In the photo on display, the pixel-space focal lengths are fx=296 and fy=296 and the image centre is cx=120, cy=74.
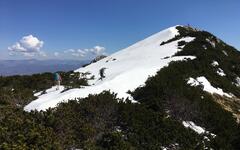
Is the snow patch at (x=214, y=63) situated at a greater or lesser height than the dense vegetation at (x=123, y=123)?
greater

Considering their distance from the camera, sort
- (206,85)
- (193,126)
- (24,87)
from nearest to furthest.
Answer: (193,126), (206,85), (24,87)

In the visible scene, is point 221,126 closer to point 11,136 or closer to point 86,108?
point 86,108

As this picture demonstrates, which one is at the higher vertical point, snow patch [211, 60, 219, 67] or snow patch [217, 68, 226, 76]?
snow patch [211, 60, 219, 67]

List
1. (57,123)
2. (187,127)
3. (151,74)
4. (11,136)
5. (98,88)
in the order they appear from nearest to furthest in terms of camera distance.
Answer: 1. (11,136)
2. (57,123)
3. (187,127)
4. (98,88)
5. (151,74)

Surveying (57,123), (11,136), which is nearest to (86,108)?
(57,123)

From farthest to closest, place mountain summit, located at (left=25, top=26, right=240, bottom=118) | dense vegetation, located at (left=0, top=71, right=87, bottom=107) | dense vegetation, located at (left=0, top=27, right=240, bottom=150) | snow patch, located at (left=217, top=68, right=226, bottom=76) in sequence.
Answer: snow patch, located at (left=217, top=68, right=226, bottom=76), dense vegetation, located at (left=0, top=71, right=87, bottom=107), mountain summit, located at (left=25, top=26, right=240, bottom=118), dense vegetation, located at (left=0, top=27, right=240, bottom=150)

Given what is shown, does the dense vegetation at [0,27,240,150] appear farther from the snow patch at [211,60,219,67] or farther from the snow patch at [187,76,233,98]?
the snow patch at [211,60,219,67]

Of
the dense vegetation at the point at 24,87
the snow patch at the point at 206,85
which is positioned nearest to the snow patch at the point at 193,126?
the snow patch at the point at 206,85

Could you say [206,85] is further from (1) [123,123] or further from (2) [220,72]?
(1) [123,123]

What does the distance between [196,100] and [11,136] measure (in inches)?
393

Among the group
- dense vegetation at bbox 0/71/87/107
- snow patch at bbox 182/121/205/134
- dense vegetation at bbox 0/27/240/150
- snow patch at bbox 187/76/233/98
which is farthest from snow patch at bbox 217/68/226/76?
snow patch at bbox 182/121/205/134

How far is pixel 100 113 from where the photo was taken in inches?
505

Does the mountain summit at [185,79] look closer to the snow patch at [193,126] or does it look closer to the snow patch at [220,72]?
the snow patch at [220,72]

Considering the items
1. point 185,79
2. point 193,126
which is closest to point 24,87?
point 185,79
